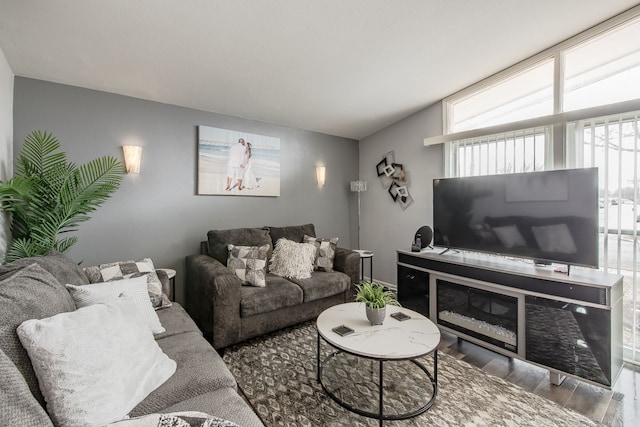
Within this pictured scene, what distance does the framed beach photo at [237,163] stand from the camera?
128 inches

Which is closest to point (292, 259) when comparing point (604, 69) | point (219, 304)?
point (219, 304)

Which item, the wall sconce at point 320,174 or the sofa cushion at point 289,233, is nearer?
the sofa cushion at point 289,233

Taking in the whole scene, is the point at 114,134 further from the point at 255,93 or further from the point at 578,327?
the point at 578,327

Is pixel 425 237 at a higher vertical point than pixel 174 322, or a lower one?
higher

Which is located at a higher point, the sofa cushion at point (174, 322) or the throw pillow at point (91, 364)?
the throw pillow at point (91, 364)

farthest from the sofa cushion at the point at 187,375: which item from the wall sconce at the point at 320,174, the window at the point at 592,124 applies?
the window at the point at 592,124

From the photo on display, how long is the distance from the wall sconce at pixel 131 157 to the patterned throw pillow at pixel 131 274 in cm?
104

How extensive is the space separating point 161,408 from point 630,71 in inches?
146

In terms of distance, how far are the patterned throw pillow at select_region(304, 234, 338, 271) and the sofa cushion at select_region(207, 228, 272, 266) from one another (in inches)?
21.3

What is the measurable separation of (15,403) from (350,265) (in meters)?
2.79

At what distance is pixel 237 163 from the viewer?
3482 millimetres

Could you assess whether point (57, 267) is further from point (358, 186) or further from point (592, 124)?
point (592, 124)

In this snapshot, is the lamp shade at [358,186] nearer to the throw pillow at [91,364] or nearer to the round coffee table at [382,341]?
the round coffee table at [382,341]

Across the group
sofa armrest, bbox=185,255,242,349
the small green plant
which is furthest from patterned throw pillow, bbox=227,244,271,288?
the small green plant
